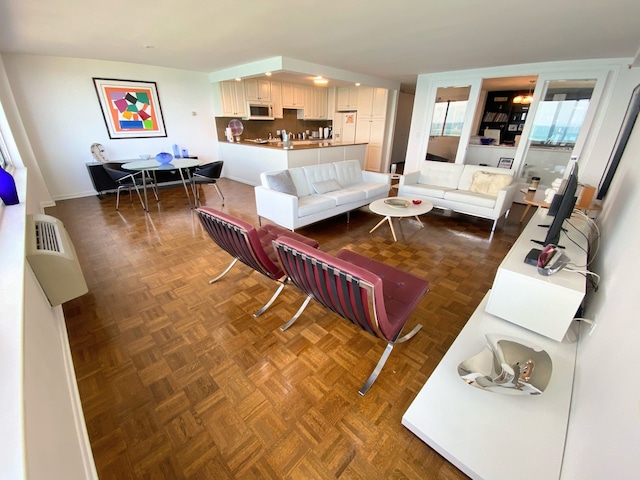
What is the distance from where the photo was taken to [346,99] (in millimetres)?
7207

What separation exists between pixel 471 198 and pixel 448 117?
3067mm

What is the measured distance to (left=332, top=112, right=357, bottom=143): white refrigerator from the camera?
7.30m

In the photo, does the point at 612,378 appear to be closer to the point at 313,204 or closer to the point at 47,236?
the point at 313,204

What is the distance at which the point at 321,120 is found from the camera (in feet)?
25.9

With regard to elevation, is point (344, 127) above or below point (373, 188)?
above

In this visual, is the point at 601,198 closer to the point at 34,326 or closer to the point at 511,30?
the point at 511,30

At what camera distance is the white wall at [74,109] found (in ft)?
13.6

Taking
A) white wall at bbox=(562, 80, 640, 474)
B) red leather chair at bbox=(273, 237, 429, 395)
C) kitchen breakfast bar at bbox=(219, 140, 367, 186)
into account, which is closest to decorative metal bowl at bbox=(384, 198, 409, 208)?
red leather chair at bbox=(273, 237, 429, 395)

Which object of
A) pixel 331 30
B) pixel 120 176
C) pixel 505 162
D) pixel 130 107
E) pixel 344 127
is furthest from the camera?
pixel 344 127

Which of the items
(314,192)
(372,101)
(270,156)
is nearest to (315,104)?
(372,101)

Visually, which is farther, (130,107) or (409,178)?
(130,107)

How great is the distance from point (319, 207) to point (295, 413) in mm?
2418

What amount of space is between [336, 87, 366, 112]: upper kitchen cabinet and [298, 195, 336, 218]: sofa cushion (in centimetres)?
467

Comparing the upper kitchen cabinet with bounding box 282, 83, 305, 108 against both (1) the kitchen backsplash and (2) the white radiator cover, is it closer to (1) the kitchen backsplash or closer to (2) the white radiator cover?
(1) the kitchen backsplash
